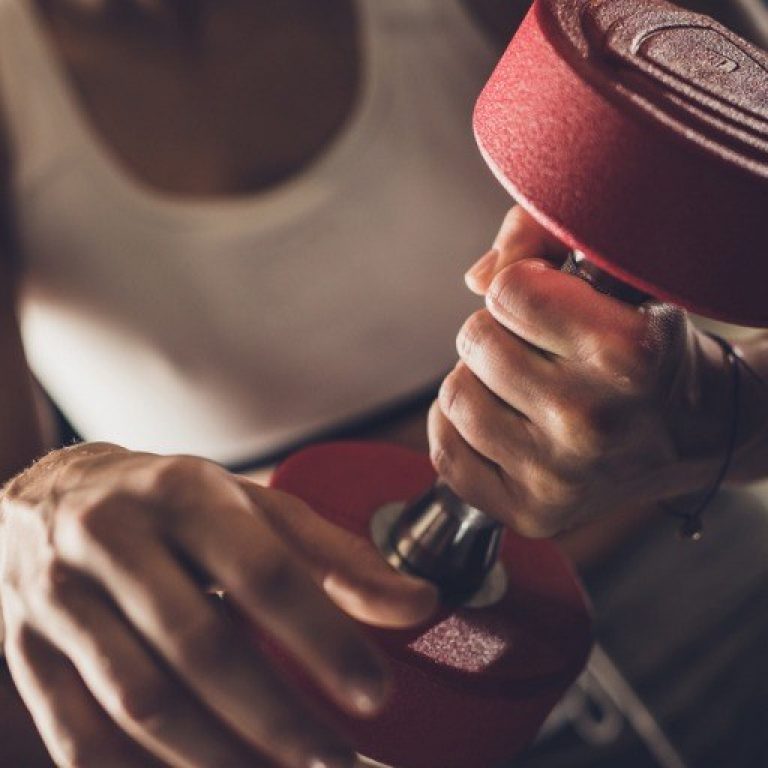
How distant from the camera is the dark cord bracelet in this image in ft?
1.69

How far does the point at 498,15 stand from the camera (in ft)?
3.10

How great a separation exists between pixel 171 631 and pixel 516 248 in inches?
11.2

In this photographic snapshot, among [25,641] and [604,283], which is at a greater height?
[604,283]

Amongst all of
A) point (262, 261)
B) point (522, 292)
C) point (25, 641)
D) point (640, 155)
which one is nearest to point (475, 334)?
point (522, 292)

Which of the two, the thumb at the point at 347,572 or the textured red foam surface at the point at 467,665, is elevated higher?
the thumb at the point at 347,572

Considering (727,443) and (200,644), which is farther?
(727,443)

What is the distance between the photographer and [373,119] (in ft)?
2.99

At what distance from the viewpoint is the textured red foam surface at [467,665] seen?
0.40 m

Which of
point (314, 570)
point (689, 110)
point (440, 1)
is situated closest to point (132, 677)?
point (314, 570)

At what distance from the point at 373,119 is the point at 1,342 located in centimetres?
47

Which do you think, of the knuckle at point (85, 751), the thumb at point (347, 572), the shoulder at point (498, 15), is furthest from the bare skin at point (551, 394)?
the shoulder at point (498, 15)

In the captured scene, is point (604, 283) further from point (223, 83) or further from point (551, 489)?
point (223, 83)

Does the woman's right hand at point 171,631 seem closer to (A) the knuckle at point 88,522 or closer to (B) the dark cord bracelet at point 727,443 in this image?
(A) the knuckle at point 88,522

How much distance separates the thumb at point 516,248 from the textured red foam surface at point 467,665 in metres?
0.15
